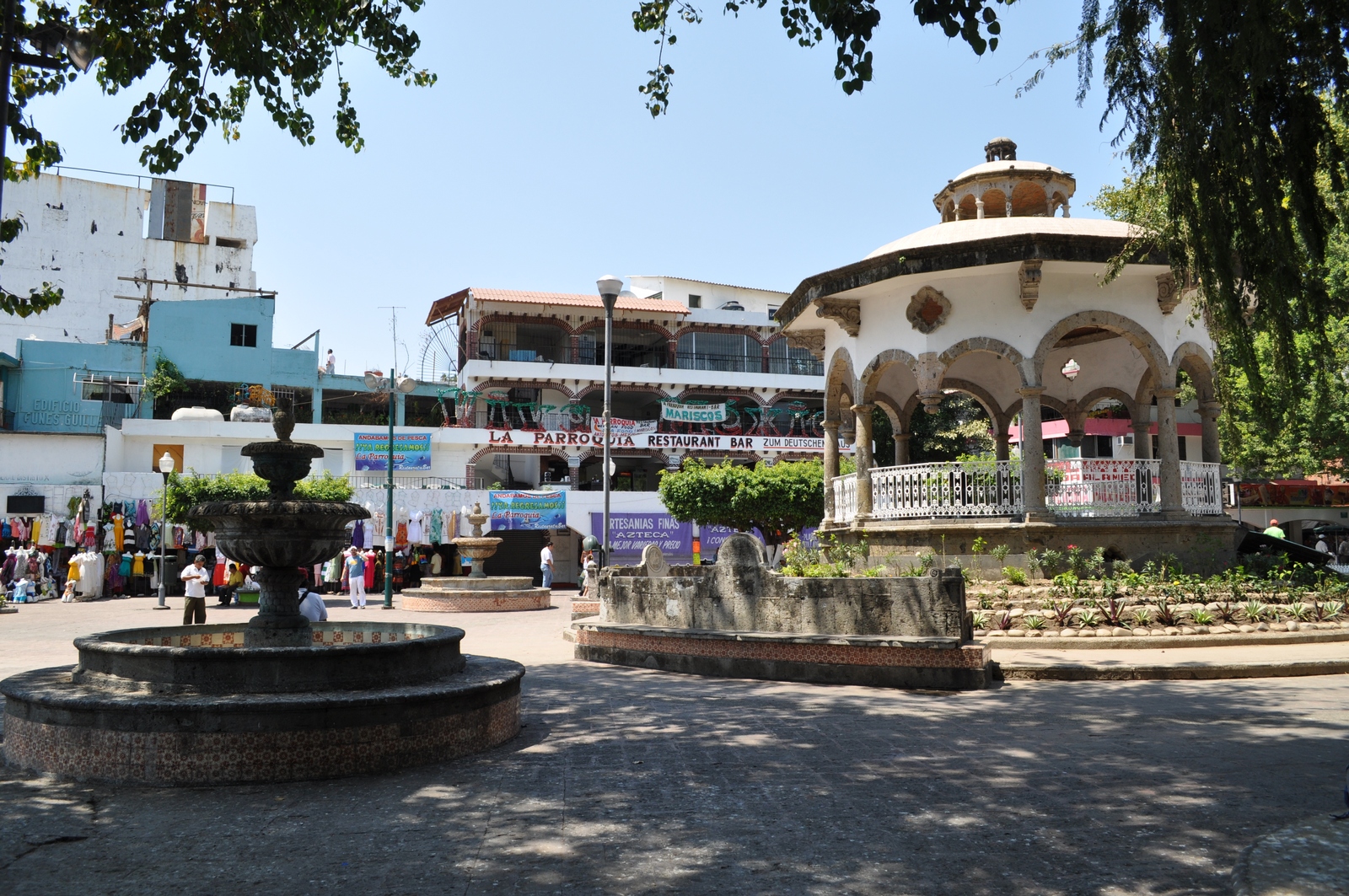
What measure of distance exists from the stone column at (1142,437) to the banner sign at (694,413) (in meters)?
23.3

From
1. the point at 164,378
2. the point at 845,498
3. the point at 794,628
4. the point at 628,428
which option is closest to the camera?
the point at 794,628

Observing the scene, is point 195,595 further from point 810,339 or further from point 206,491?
point 206,491

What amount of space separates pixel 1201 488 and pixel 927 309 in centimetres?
498

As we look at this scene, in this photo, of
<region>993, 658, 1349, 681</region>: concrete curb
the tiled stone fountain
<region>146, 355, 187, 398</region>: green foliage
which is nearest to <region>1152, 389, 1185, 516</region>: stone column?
<region>993, 658, 1349, 681</region>: concrete curb

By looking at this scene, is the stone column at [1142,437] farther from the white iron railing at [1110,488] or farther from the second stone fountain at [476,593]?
the second stone fountain at [476,593]

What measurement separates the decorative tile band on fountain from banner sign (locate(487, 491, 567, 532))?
1958cm

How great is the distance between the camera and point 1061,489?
14570 mm

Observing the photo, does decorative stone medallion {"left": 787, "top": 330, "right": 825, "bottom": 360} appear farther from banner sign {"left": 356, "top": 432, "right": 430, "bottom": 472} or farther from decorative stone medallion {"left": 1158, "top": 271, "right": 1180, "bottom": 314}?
banner sign {"left": 356, "top": 432, "right": 430, "bottom": 472}

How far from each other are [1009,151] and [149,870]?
55.2 ft

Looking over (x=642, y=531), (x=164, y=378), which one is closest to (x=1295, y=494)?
(x=642, y=531)

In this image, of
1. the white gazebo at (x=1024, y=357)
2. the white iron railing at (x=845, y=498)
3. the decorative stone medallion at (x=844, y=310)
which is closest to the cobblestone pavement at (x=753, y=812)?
the white gazebo at (x=1024, y=357)

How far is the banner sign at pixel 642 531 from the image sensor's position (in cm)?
3297

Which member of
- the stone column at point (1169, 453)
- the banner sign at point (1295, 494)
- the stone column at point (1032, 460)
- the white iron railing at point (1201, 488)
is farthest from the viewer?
the banner sign at point (1295, 494)

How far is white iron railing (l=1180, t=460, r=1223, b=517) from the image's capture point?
1447cm
